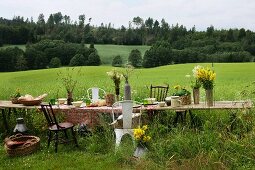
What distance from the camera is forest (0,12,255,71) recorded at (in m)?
50.8

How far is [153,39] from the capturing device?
76.1m

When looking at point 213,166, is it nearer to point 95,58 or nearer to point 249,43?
point 95,58

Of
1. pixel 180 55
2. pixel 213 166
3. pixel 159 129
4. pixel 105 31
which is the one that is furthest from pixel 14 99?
pixel 105 31

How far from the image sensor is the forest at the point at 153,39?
167 feet

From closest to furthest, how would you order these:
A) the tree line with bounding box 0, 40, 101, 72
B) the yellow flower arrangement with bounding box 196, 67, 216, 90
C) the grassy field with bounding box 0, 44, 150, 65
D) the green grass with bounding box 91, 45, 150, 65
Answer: the yellow flower arrangement with bounding box 196, 67, 216, 90 → the tree line with bounding box 0, 40, 101, 72 → the grassy field with bounding box 0, 44, 150, 65 → the green grass with bounding box 91, 45, 150, 65

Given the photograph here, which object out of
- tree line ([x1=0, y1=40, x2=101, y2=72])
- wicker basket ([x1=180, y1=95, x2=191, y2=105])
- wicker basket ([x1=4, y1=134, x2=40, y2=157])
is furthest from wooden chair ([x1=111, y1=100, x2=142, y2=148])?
tree line ([x1=0, y1=40, x2=101, y2=72])

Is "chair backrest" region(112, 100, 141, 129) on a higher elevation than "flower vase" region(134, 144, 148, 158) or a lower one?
higher

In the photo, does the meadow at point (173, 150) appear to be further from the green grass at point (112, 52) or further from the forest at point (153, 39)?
the green grass at point (112, 52)

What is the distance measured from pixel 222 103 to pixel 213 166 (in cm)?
297

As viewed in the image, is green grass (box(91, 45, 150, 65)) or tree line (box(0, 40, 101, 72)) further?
green grass (box(91, 45, 150, 65))

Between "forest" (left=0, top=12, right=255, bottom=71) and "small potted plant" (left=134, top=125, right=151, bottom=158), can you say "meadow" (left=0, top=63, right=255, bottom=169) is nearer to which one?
"small potted plant" (left=134, top=125, right=151, bottom=158)

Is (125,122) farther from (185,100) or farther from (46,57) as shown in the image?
(46,57)

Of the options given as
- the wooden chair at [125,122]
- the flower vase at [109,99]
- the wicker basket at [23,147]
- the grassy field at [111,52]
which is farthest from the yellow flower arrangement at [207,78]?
the grassy field at [111,52]

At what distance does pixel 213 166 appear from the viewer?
6.07 meters
